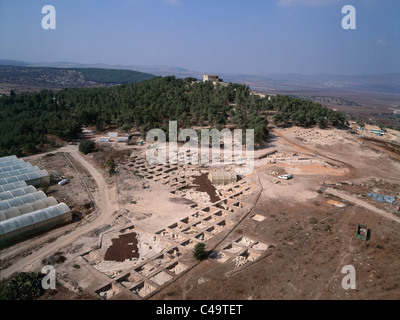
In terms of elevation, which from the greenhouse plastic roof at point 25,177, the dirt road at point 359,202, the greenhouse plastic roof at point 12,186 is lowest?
the dirt road at point 359,202

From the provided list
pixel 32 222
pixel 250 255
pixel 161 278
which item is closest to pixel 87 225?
pixel 32 222

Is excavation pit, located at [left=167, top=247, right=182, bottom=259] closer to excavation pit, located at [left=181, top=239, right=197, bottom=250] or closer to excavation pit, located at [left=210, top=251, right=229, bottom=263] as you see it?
excavation pit, located at [left=181, top=239, right=197, bottom=250]

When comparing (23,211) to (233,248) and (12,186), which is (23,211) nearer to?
(12,186)

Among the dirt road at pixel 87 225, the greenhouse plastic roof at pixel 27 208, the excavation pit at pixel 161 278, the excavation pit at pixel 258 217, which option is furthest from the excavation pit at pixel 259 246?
the greenhouse plastic roof at pixel 27 208

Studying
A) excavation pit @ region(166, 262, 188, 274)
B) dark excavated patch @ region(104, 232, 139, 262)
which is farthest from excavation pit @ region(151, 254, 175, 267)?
dark excavated patch @ region(104, 232, 139, 262)

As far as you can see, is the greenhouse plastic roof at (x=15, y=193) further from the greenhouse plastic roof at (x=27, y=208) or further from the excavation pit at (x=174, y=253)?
the excavation pit at (x=174, y=253)
